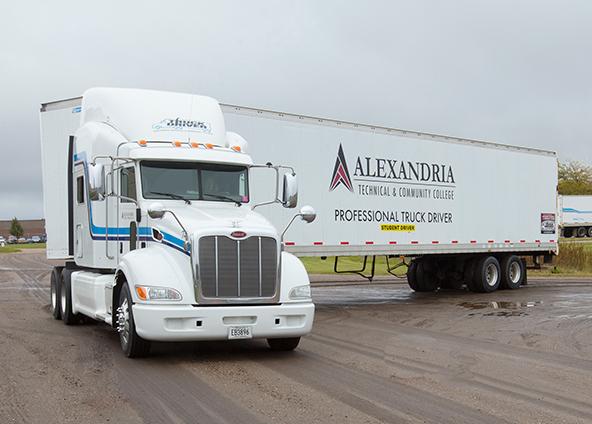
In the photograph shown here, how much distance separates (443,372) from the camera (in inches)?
337

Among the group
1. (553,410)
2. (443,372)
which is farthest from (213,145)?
(553,410)

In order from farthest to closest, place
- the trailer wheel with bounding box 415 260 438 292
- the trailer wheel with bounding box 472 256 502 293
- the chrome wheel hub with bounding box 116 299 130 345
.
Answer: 1. the trailer wheel with bounding box 415 260 438 292
2. the trailer wheel with bounding box 472 256 502 293
3. the chrome wheel hub with bounding box 116 299 130 345

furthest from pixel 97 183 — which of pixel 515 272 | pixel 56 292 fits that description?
pixel 515 272

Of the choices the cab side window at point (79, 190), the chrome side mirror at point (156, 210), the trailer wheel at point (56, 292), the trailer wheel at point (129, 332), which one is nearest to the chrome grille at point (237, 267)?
the chrome side mirror at point (156, 210)

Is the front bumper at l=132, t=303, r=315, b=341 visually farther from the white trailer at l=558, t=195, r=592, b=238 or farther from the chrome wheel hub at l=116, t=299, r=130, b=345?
the white trailer at l=558, t=195, r=592, b=238

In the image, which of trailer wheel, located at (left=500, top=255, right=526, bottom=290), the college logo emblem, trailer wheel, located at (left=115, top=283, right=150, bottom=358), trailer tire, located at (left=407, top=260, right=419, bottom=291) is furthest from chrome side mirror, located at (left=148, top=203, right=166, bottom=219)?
trailer wheel, located at (left=500, top=255, right=526, bottom=290)

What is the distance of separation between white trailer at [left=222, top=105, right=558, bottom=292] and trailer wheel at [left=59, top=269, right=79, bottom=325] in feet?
13.4

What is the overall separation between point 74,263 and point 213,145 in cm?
406

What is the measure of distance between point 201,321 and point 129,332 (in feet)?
3.63

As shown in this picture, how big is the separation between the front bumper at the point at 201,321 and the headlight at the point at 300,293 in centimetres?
25

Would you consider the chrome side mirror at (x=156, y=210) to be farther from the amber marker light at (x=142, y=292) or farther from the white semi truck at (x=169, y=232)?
the amber marker light at (x=142, y=292)

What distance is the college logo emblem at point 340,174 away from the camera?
1636cm

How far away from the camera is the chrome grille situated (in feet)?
29.4

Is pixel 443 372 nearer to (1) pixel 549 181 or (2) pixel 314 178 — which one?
(2) pixel 314 178
